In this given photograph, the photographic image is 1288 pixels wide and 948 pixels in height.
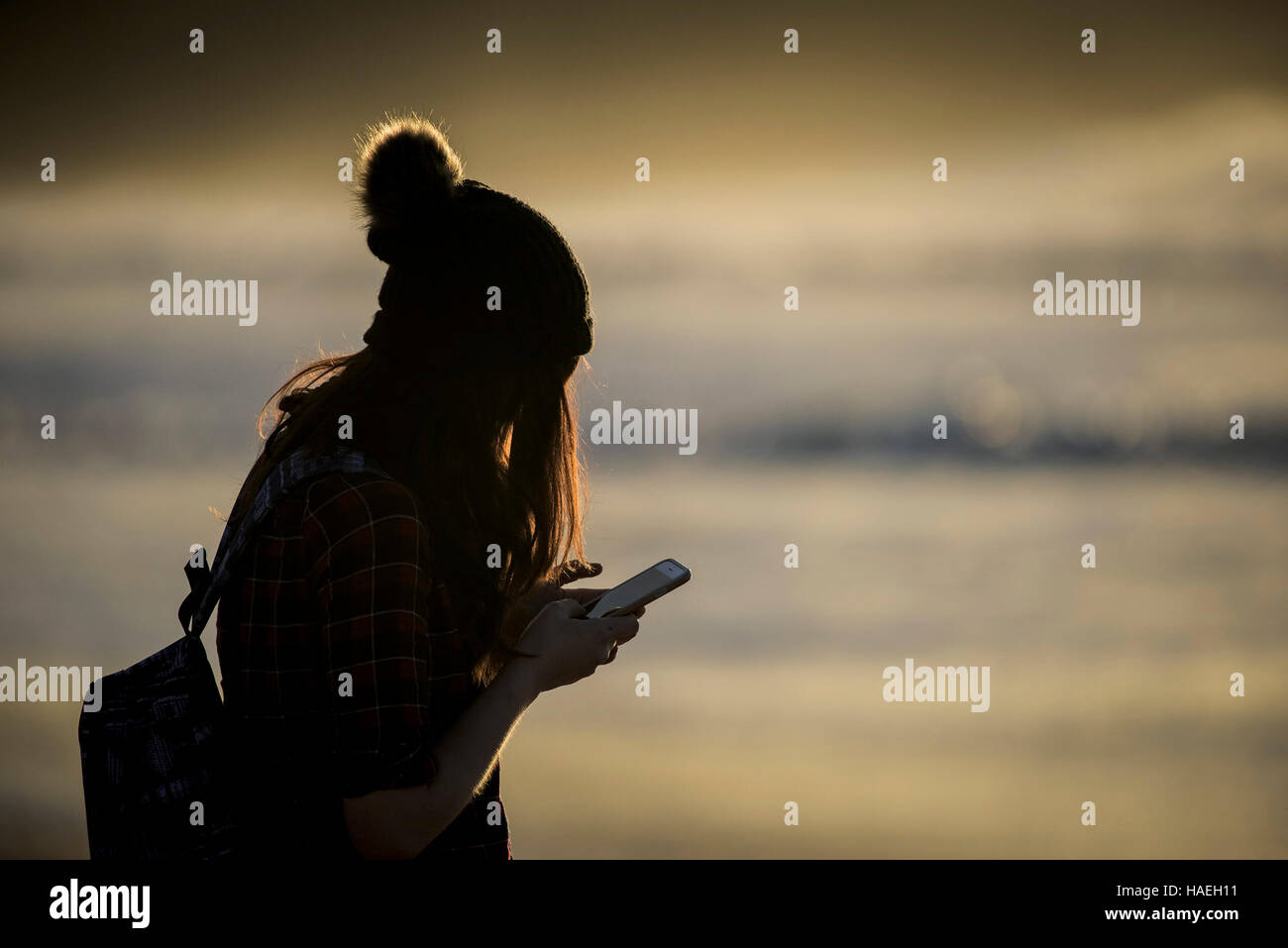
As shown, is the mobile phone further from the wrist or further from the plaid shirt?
the plaid shirt

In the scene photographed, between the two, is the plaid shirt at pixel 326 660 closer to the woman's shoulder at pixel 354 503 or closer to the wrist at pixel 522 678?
the woman's shoulder at pixel 354 503

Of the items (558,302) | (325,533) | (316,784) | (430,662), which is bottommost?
(316,784)

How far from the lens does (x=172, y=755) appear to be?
1401mm

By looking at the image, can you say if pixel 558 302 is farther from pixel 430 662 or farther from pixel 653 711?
pixel 653 711

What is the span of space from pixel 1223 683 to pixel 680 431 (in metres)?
4.48

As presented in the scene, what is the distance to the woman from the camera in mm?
1321

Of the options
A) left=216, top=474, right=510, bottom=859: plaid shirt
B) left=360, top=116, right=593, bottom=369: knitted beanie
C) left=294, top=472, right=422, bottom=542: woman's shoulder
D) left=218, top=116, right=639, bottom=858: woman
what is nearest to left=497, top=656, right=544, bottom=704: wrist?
left=218, top=116, right=639, bottom=858: woman

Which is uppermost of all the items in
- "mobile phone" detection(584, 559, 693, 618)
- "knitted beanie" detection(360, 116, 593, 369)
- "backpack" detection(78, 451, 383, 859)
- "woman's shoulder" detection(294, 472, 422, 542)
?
"knitted beanie" detection(360, 116, 593, 369)

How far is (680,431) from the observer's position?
28.8 feet

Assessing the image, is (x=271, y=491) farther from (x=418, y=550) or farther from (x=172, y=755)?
(x=172, y=755)

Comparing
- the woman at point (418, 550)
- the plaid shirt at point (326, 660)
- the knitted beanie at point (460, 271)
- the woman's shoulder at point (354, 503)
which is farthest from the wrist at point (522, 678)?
the knitted beanie at point (460, 271)

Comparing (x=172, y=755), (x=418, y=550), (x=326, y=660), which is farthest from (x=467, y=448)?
(x=172, y=755)

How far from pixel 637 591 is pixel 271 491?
62cm
